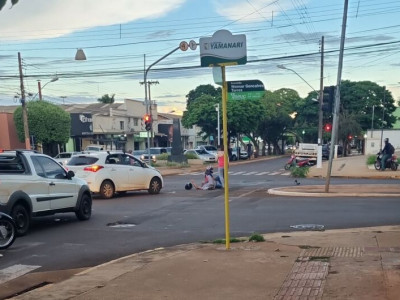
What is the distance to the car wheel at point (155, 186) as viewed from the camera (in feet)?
63.4

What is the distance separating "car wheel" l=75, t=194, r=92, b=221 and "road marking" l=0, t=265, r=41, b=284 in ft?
15.7

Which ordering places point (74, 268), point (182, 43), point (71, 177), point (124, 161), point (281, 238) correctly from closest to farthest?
point (74, 268), point (281, 238), point (71, 177), point (124, 161), point (182, 43)

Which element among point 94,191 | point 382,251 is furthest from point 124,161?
point 382,251

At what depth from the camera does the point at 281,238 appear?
9.36 metres

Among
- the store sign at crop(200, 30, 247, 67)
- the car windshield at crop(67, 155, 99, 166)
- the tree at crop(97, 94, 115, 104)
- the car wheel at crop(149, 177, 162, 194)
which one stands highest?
the tree at crop(97, 94, 115, 104)

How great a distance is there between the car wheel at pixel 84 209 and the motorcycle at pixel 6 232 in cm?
350

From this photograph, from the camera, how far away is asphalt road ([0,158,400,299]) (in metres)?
8.54

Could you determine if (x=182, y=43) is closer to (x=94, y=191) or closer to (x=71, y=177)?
(x=94, y=191)

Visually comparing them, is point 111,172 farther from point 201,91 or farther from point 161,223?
point 201,91

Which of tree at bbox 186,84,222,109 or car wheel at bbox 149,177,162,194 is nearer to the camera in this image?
car wheel at bbox 149,177,162,194

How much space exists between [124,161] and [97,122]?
38823 mm

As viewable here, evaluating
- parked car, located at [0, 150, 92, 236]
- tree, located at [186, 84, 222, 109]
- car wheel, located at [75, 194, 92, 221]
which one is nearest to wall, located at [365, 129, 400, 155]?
tree, located at [186, 84, 222, 109]

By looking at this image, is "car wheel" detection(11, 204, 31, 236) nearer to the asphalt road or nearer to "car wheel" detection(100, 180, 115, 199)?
the asphalt road

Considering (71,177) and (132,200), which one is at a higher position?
(71,177)
